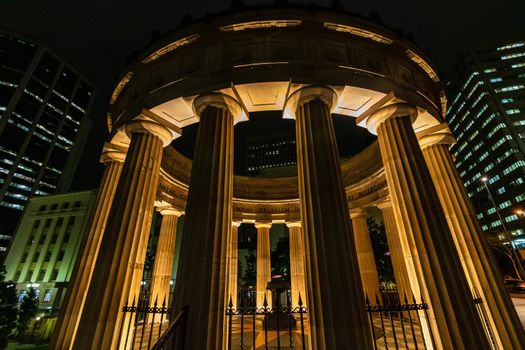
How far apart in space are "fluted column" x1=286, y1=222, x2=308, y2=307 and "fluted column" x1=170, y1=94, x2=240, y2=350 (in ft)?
53.1

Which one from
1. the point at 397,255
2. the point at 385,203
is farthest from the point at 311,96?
the point at 397,255

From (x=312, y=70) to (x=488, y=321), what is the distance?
42.0ft

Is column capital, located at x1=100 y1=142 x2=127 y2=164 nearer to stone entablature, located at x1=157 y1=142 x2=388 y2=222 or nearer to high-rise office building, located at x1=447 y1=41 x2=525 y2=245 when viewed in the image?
stone entablature, located at x1=157 y1=142 x2=388 y2=222

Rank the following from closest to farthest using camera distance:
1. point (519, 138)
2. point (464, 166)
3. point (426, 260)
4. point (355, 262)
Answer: point (355, 262) → point (426, 260) → point (519, 138) → point (464, 166)

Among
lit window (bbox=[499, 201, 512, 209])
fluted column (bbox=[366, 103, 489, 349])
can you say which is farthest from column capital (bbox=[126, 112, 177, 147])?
lit window (bbox=[499, 201, 512, 209])

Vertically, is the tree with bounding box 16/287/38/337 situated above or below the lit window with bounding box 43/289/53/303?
below

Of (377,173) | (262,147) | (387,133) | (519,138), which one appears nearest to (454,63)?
(519,138)

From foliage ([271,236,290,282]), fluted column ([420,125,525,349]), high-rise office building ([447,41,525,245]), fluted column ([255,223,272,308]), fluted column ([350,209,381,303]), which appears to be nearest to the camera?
fluted column ([420,125,525,349])

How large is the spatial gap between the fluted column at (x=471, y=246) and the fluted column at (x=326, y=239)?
23.8 feet

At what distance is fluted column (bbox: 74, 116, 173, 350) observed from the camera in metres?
8.78

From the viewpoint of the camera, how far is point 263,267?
25125 millimetres

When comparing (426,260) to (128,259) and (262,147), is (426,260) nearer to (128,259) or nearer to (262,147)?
(128,259)

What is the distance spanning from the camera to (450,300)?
795cm

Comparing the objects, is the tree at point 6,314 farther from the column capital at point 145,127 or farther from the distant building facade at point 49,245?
the column capital at point 145,127
